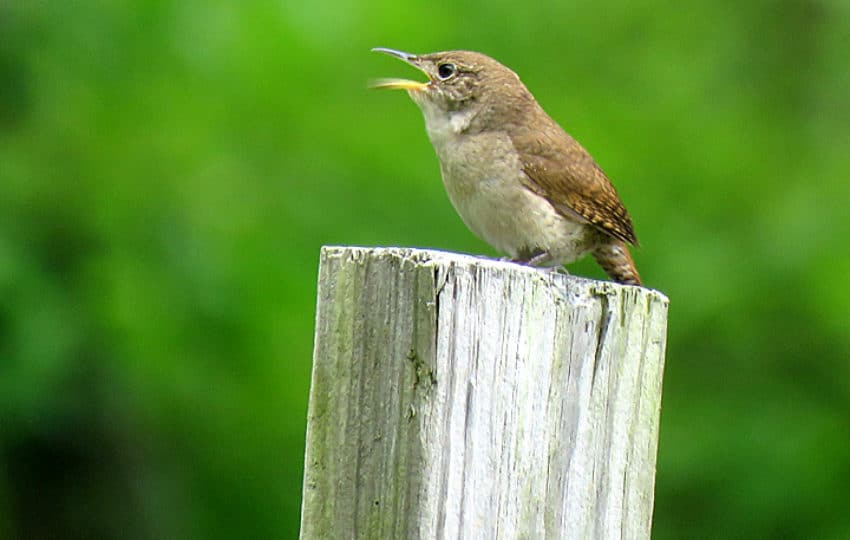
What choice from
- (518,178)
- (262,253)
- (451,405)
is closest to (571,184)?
(518,178)

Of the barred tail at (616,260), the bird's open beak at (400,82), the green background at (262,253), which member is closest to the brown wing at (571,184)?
the barred tail at (616,260)

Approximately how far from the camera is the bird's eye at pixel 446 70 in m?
4.66

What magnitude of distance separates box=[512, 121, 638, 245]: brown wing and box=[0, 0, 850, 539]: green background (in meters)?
0.89

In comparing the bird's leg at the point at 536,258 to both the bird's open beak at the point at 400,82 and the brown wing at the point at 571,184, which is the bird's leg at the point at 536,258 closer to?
the brown wing at the point at 571,184

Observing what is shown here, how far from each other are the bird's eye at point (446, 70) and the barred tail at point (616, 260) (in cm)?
86

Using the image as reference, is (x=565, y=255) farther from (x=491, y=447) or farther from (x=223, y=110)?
(x=491, y=447)

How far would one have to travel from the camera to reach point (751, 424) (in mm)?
5648

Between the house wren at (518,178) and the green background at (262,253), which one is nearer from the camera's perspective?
the house wren at (518,178)

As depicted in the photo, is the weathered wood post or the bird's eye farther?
the bird's eye

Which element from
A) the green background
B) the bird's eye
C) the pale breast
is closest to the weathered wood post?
the pale breast

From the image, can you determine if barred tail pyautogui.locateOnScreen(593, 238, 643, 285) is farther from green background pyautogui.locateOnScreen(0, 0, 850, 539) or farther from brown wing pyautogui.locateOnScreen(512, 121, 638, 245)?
green background pyautogui.locateOnScreen(0, 0, 850, 539)

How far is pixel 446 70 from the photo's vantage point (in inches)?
185

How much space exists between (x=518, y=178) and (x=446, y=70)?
0.71m

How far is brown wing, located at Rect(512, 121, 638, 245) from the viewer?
13.6 ft
